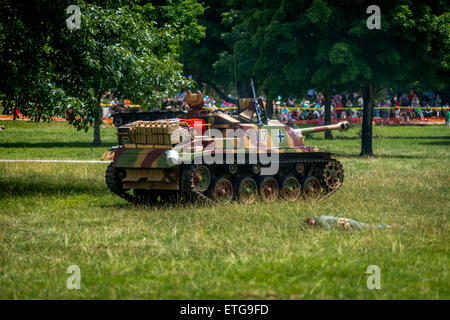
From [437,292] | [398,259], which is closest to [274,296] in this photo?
[437,292]

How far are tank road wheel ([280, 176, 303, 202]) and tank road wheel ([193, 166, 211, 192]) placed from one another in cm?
204

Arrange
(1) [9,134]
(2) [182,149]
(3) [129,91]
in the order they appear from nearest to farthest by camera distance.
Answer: (2) [182,149], (3) [129,91], (1) [9,134]

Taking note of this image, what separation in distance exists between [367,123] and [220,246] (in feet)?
66.3

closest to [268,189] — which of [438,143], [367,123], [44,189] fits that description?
[44,189]

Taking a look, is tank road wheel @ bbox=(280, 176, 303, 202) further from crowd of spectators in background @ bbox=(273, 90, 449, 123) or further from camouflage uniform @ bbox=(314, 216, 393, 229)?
crowd of spectators in background @ bbox=(273, 90, 449, 123)

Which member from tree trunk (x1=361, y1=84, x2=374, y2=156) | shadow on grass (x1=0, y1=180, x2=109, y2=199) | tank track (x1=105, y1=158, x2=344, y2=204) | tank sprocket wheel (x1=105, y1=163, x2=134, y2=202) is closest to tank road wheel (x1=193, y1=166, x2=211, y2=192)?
tank track (x1=105, y1=158, x2=344, y2=204)

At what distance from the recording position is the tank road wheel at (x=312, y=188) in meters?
16.6

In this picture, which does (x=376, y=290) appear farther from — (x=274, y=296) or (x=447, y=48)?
(x=447, y=48)

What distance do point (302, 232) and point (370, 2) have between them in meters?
17.6

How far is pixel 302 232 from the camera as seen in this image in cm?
1134

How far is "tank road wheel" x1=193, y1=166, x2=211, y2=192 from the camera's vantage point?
14359mm

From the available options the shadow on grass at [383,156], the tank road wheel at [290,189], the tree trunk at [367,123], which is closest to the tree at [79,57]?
the tank road wheel at [290,189]

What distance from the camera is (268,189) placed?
15.9 meters

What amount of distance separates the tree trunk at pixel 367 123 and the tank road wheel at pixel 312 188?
12.4m
